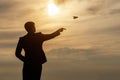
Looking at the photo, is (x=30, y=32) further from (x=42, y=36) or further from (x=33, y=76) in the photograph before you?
(x=33, y=76)

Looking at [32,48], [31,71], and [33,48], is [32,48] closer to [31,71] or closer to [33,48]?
[33,48]

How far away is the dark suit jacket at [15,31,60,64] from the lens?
49.4 ft

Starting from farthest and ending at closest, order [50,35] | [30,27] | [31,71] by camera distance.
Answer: [50,35] → [31,71] → [30,27]

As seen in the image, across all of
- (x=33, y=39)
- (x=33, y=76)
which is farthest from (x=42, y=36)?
(x=33, y=76)

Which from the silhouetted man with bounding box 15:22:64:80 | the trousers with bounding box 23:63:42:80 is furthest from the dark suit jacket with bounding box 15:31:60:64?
the trousers with bounding box 23:63:42:80

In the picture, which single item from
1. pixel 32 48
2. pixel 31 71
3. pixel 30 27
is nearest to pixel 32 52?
pixel 32 48

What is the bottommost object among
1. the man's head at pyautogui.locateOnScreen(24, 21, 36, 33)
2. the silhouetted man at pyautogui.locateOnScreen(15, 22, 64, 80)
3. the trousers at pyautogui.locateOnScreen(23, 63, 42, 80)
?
the trousers at pyautogui.locateOnScreen(23, 63, 42, 80)

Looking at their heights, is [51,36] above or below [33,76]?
above

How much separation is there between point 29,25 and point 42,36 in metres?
0.50

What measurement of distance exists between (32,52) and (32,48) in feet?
0.38

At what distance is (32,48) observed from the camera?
15.1 meters

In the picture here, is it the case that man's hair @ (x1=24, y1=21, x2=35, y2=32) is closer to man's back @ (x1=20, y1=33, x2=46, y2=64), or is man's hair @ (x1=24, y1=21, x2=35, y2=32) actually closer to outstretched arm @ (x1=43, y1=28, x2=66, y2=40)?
man's back @ (x1=20, y1=33, x2=46, y2=64)

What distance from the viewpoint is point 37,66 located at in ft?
49.5

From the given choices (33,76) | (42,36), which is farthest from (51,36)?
(33,76)
